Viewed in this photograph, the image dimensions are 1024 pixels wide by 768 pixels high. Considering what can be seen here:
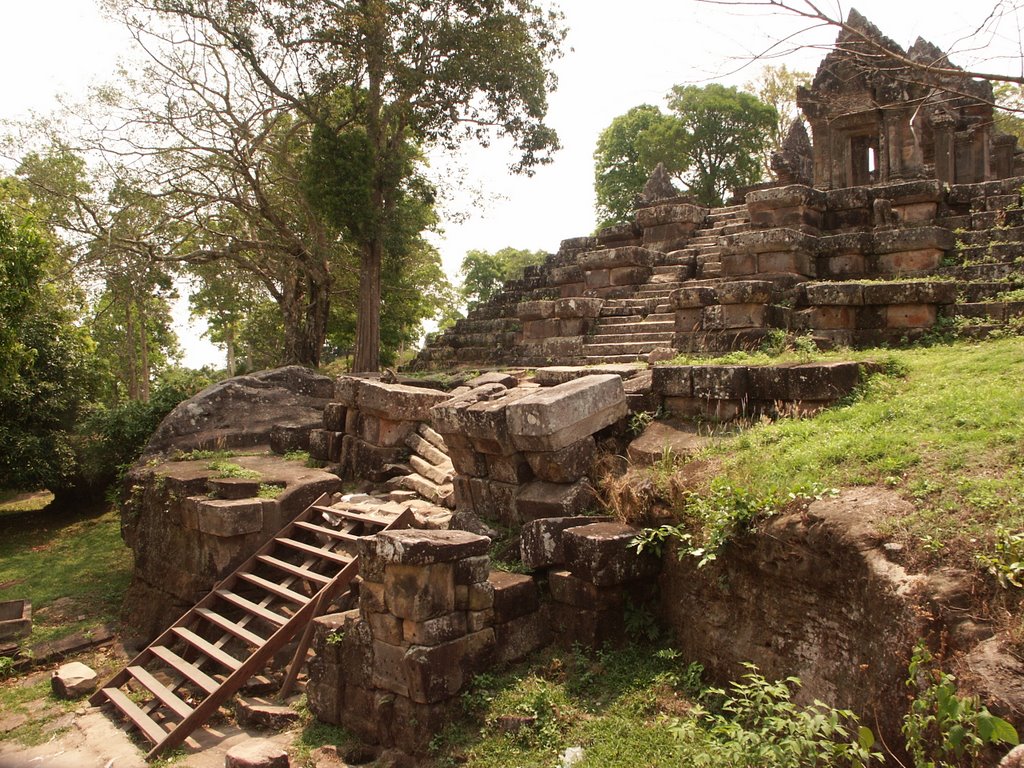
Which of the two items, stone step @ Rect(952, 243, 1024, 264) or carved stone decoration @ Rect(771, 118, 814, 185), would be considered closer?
stone step @ Rect(952, 243, 1024, 264)

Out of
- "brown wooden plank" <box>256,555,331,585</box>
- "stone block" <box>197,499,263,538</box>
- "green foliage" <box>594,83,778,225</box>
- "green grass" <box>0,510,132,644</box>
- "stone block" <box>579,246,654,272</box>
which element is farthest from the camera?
"green foliage" <box>594,83,778,225</box>

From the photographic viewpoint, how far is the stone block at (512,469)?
7051 mm

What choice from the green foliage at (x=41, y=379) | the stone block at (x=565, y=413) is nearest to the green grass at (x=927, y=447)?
the stone block at (x=565, y=413)

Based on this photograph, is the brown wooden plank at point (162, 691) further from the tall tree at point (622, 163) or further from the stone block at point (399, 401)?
the tall tree at point (622, 163)

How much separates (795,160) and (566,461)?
485 inches

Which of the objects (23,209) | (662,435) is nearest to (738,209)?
(662,435)

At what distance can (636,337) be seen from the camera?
10688 mm

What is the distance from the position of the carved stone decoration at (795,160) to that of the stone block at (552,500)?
11.7 meters

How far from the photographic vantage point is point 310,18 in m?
14.6

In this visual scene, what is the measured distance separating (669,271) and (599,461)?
20.5ft

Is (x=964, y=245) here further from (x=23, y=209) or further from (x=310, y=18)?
(x=23, y=209)

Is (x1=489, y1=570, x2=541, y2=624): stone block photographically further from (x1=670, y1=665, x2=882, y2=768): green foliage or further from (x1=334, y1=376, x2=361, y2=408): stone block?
(x1=334, y1=376, x2=361, y2=408): stone block

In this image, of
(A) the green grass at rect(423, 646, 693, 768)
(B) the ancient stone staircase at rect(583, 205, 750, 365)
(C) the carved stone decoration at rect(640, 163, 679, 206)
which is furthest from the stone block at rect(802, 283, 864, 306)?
(C) the carved stone decoration at rect(640, 163, 679, 206)

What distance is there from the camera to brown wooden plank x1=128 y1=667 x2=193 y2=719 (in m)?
6.80
